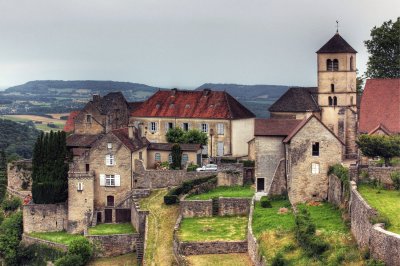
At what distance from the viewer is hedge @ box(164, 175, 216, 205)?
60812mm

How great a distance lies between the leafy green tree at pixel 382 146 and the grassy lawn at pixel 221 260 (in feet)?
39.6

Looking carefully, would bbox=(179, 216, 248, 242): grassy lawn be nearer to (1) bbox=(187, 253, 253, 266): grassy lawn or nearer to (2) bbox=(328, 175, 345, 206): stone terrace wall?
(1) bbox=(187, 253, 253, 266): grassy lawn

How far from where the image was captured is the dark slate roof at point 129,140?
6531cm

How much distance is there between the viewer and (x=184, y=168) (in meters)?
67.2

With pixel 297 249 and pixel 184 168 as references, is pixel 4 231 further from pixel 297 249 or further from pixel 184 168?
pixel 297 249

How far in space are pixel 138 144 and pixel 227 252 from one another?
19.6 m

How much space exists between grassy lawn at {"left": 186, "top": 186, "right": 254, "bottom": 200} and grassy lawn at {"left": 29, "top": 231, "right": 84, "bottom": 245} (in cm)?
992

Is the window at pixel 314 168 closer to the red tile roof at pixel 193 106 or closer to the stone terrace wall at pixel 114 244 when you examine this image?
the stone terrace wall at pixel 114 244

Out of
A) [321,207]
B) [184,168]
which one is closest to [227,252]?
[321,207]

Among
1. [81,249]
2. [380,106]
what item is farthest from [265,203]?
[380,106]

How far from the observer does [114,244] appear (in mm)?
59469

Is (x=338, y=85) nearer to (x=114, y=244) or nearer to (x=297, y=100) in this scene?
(x=297, y=100)

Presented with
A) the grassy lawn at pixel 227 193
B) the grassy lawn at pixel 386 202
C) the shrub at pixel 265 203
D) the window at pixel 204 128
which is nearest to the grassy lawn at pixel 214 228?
the shrub at pixel 265 203

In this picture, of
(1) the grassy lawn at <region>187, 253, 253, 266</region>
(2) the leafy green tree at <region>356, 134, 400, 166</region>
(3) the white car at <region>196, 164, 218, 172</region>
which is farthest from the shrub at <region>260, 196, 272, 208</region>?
(3) the white car at <region>196, 164, 218, 172</region>
